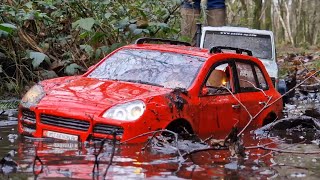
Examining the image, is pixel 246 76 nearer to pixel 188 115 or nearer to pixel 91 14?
pixel 188 115

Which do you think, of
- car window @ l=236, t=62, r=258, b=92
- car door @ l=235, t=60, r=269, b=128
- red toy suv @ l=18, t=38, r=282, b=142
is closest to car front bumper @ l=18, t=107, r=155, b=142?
red toy suv @ l=18, t=38, r=282, b=142

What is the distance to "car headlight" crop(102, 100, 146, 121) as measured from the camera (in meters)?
7.02

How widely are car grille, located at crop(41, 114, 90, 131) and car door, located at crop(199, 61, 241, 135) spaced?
64.0 inches

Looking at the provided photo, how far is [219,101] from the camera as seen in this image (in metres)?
8.48

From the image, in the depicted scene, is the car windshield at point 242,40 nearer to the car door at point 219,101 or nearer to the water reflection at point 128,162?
the car door at point 219,101

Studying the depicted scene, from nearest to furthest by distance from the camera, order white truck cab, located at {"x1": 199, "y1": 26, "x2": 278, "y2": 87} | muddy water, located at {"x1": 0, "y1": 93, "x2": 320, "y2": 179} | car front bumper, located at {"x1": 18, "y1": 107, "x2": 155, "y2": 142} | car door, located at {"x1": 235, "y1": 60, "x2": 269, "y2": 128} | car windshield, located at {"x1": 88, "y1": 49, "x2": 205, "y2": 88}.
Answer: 1. muddy water, located at {"x1": 0, "y1": 93, "x2": 320, "y2": 179}
2. car front bumper, located at {"x1": 18, "y1": 107, "x2": 155, "y2": 142}
3. car windshield, located at {"x1": 88, "y1": 49, "x2": 205, "y2": 88}
4. car door, located at {"x1": 235, "y1": 60, "x2": 269, "y2": 128}
5. white truck cab, located at {"x1": 199, "y1": 26, "x2": 278, "y2": 87}

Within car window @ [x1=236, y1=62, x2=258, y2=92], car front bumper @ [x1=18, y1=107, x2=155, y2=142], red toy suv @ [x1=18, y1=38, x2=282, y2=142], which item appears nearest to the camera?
car front bumper @ [x1=18, y1=107, x2=155, y2=142]

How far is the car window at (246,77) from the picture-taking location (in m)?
9.41

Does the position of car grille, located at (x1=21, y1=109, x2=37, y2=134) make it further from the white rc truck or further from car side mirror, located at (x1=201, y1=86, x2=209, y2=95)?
the white rc truck

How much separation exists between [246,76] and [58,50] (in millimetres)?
5836

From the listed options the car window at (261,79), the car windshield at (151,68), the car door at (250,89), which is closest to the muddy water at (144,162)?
the car windshield at (151,68)

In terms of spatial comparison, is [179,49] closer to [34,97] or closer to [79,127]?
[34,97]

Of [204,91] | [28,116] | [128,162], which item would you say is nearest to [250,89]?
[204,91]

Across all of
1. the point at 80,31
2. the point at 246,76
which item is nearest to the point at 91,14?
the point at 80,31
